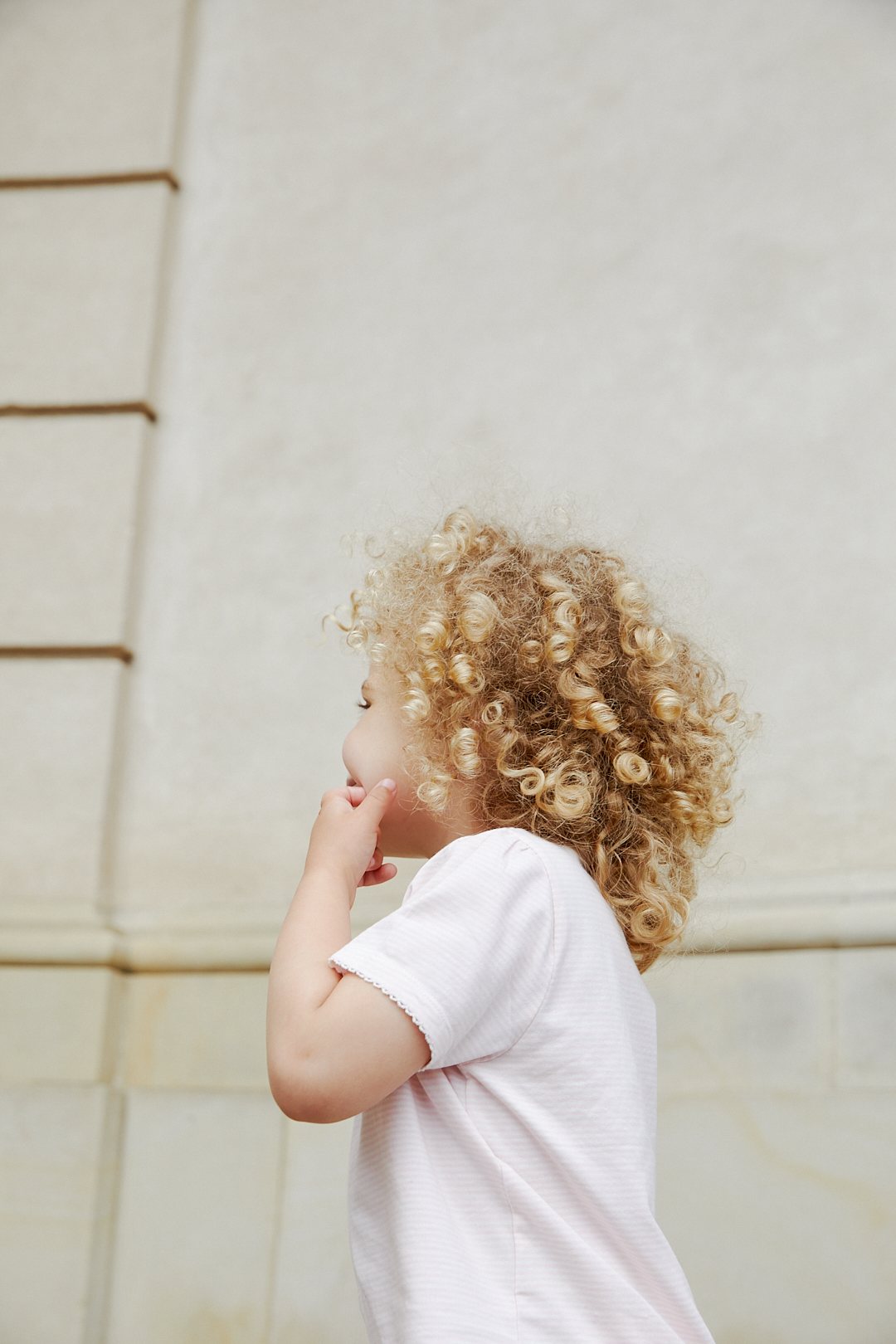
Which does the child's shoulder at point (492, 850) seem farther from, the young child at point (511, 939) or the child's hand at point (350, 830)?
the child's hand at point (350, 830)

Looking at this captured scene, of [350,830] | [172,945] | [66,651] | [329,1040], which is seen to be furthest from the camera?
[66,651]

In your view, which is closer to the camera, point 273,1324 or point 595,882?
point 595,882

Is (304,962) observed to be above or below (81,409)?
below

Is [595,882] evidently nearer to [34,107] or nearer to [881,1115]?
[881,1115]

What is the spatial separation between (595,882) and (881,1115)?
3.18ft

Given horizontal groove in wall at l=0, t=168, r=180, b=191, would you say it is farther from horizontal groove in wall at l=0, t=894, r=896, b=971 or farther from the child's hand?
the child's hand

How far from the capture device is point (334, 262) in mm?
2832

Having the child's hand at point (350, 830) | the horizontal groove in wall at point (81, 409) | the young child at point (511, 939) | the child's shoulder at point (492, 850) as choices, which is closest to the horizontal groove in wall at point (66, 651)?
the horizontal groove in wall at point (81, 409)

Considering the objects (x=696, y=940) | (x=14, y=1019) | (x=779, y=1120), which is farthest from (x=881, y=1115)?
(x=14, y=1019)

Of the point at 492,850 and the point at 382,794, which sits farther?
the point at 382,794

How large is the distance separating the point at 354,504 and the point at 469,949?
5.45ft

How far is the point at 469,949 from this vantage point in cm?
112

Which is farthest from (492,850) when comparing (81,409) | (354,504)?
(81,409)

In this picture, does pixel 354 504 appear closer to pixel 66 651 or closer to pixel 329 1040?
pixel 66 651
